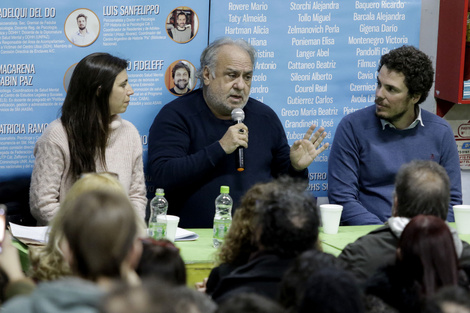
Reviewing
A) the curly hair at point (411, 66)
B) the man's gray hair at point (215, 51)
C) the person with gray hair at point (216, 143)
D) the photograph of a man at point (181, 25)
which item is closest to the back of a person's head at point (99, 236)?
the person with gray hair at point (216, 143)

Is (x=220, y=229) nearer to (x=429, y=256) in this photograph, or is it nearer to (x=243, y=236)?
(x=243, y=236)

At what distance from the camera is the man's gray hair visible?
13.9ft

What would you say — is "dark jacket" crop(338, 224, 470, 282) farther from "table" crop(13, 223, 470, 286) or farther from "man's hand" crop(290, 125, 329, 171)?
"man's hand" crop(290, 125, 329, 171)

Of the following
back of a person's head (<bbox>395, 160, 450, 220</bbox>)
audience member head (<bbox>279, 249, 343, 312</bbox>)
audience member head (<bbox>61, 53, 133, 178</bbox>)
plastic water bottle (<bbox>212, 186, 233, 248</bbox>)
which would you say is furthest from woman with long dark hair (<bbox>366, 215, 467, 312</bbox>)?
audience member head (<bbox>61, 53, 133, 178</bbox>)

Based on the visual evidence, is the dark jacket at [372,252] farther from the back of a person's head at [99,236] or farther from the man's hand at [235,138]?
the man's hand at [235,138]

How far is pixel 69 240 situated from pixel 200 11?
9.67ft

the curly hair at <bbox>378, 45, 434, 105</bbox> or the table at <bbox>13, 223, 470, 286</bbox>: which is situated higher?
the curly hair at <bbox>378, 45, 434, 105</bbox>

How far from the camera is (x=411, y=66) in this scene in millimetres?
4328

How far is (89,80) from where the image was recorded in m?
3.85

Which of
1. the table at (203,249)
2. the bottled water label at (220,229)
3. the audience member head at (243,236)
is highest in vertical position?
the audience member head at (243,236)

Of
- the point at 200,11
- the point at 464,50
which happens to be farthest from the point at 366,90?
the point at 200,11

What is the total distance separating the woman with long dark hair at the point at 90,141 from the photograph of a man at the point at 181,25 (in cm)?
50

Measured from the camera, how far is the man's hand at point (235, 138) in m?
3.84

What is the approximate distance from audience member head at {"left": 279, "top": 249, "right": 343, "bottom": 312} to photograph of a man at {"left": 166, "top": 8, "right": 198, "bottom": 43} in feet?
8.64
